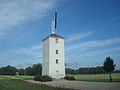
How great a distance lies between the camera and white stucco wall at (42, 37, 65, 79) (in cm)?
3916

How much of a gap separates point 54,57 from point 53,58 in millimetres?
368

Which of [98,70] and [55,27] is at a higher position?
[55,27]

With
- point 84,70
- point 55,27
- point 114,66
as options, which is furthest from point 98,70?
point 114,66

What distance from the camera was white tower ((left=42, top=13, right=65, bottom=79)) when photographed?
3919cm

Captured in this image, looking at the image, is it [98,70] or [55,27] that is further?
[98,70]

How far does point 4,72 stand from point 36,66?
38695 mm

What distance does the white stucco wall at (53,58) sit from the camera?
3916 centimetres

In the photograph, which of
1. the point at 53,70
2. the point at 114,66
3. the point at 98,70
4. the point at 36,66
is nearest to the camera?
the point at 114,66

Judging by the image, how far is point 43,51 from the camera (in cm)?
4331

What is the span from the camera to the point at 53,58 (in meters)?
39.7

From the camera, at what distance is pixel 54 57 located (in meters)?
39.8

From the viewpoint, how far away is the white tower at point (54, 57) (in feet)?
129

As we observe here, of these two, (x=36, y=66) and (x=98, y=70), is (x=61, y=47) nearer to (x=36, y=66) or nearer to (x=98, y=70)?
(x=36, y=66)

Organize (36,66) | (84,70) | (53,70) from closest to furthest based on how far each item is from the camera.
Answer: (53,70) < (36,66) < (84,70)
